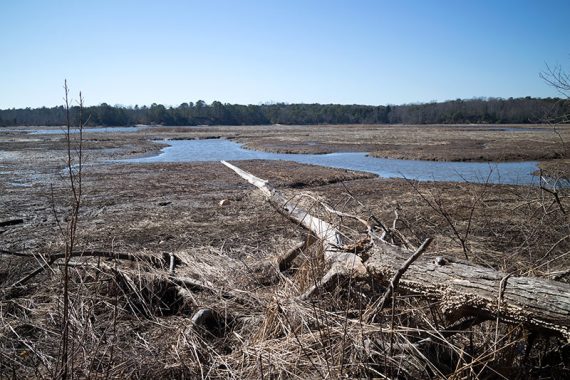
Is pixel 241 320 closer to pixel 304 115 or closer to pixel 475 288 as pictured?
pixel 475 288

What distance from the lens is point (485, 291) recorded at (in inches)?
106

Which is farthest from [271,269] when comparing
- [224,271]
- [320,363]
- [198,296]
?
[320,363]

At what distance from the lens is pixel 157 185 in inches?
638

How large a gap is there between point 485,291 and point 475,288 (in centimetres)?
7

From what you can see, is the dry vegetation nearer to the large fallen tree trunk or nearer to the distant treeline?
the large fallen tree trunk

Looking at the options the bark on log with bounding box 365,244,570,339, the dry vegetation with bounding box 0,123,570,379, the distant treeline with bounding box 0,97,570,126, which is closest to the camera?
the bark on log with bounding box 365,244,570,339

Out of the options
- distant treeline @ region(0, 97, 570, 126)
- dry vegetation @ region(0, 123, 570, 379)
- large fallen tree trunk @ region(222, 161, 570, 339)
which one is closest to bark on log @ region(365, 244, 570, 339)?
large fallen tree trunk @ region(222, 161, 570, 339)

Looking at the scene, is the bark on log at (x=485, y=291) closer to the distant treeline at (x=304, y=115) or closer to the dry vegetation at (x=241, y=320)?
the dry vegetation at (x=241, y=320)

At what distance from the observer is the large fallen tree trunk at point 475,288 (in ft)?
8.02

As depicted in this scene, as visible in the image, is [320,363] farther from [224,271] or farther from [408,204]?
[408,204]

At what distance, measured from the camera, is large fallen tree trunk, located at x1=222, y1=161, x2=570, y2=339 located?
2.44m

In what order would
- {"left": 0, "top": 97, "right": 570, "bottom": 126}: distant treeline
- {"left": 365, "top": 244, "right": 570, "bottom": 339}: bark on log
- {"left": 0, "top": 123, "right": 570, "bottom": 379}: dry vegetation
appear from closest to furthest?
{"left": 365, "top": 244, "right": 570, "bottom": 339}: bark on log → {"left": 0, "top": 123, "right": 570, "bottom": 379}: dry vegetation → {"left": 0, "top": 97, "right": 570, "bottom": 126}: distant treeline

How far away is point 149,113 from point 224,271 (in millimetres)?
113730

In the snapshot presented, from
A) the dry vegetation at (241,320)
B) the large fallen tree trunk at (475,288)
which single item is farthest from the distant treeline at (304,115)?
the large fallen tree trunk at (475,288)
